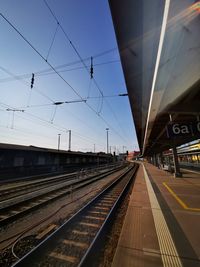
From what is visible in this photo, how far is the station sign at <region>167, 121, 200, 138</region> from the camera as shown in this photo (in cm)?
865

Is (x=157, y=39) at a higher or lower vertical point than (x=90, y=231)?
higher

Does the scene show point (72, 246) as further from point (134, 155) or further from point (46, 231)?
point (134, 155)

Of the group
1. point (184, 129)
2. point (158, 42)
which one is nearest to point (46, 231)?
point (158, 42)

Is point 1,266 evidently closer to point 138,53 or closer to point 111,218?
point 111,218

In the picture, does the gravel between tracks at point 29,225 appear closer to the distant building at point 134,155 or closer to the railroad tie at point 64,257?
the railroad tie at point 64,257

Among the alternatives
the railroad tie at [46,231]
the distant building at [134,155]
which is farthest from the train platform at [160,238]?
the distant building at [134,155]

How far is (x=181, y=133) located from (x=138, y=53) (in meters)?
5.84

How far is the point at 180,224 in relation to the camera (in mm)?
5363

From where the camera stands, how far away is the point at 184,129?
8.98 metres

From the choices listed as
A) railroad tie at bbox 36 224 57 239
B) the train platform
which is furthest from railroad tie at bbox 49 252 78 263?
railroad tie at bbox 36 224 57 239

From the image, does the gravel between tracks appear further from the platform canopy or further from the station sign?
the station sign

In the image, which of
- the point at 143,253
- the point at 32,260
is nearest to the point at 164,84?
the point at 143,253

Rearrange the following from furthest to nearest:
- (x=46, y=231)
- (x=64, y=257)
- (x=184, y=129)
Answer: (x=184, y=129), (x=46, y=231), (x=64, y=257)

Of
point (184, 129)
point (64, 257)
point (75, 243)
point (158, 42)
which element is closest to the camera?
point (64, 257)
